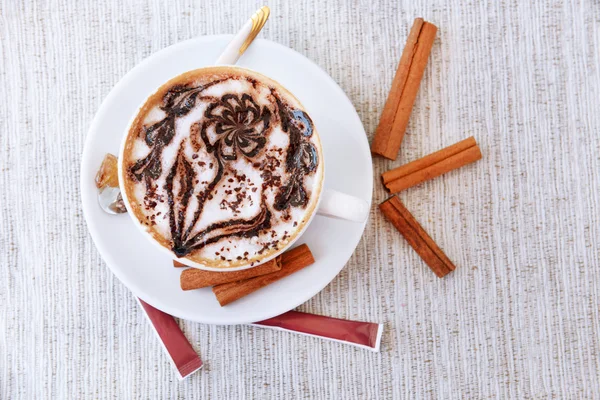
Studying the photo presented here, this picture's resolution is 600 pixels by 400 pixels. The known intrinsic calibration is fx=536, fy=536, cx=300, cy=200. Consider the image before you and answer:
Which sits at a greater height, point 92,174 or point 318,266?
point 92,174

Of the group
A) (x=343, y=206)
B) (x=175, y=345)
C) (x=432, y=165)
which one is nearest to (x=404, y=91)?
(x=432, y=165)

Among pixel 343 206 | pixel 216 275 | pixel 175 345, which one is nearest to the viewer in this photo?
pixel 343 206

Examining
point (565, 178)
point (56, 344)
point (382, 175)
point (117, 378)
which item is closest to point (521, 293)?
point (565, 178)

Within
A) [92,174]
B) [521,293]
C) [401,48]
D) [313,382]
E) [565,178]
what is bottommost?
[313,382]

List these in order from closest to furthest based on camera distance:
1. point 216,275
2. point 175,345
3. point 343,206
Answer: point 343,206, point 216,275, point 175,345

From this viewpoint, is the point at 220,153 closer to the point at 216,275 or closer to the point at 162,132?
the point at 162,132

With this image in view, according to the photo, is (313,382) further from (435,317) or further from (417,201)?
(417,201)

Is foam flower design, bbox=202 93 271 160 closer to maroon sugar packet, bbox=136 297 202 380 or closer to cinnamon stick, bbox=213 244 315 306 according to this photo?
cinnamon stick, bbox=213 244 315 306
